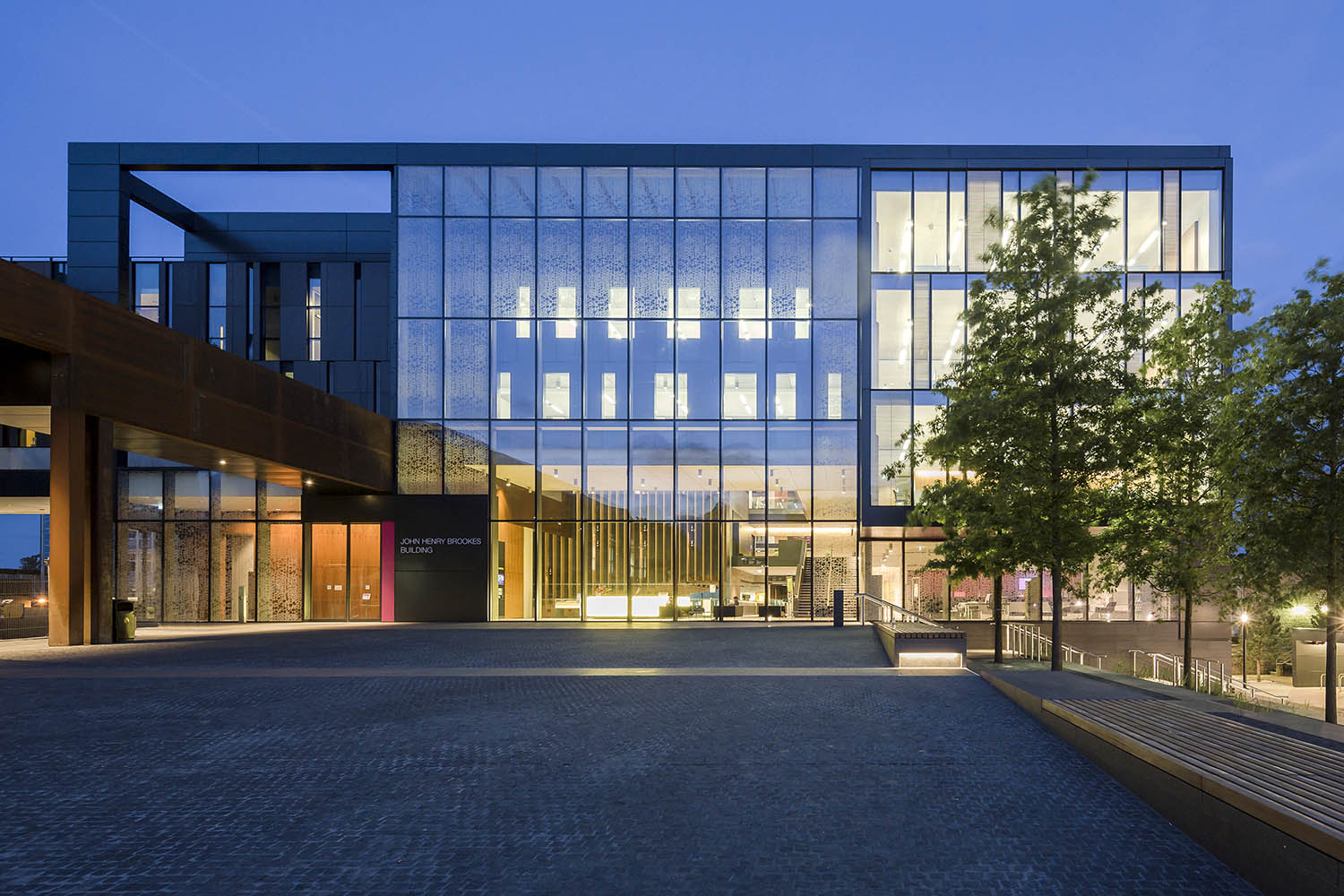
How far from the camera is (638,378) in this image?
27.0 meters

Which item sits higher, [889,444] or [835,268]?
[835,268]

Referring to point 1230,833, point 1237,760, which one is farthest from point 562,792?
point 1237,760

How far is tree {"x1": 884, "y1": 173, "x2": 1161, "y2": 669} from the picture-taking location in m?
14.6

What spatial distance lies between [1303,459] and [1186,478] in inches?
159

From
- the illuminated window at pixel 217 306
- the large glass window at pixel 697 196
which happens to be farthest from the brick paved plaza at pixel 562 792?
the illuminated window at pixel 217 306

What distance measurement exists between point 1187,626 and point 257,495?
1112 inches

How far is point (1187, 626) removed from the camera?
19.0 meters

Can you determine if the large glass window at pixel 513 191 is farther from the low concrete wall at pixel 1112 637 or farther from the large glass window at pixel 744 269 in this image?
the low concrete wall at pixel 1112 637

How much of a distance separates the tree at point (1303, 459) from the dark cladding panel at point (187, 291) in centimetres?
3235

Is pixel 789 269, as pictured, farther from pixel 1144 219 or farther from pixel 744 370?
pixel 1144 219

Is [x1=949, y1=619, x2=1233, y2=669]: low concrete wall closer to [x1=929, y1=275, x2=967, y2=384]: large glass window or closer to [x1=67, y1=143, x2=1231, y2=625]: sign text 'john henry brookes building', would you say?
[x1=67, y1=143, x2=1231, y2=625]: sign text 'john henry brookes building'

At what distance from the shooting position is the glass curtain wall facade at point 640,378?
26.6 metres

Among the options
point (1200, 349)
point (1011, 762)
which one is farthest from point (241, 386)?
point (1200, 349)

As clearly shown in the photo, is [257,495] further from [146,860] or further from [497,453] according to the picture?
[146,860]
